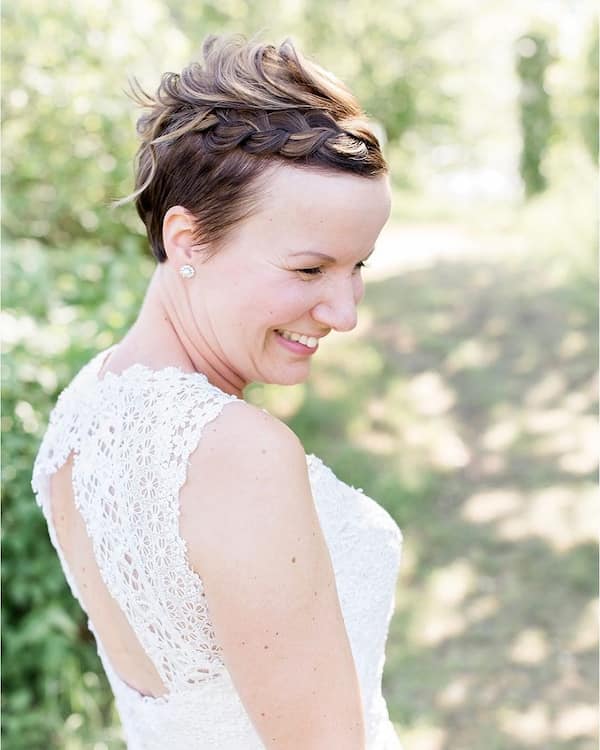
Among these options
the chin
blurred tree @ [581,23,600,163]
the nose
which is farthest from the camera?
blurred tree @ [581,23,600,163]

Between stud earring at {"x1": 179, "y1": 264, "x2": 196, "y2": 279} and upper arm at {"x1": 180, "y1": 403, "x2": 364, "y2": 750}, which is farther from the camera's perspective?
stud earring at {"x1": 179, "y1": 264, "x2": 196, "y2": 279}

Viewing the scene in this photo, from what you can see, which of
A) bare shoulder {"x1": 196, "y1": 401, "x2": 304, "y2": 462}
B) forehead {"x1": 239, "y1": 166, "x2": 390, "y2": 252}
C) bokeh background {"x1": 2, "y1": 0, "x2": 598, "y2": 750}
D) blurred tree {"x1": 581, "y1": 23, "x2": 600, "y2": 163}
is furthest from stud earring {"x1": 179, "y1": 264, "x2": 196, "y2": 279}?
blurred tree {"x1": 581, "y1": 23, "x2": 600, "y2": 163}

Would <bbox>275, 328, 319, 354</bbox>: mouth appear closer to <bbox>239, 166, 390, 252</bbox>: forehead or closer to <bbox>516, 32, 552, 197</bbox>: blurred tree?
<bbox>239, 166, 390, 252</bbox>: forehead

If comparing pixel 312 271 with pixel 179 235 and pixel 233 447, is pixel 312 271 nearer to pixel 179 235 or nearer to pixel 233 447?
pixel 179 235

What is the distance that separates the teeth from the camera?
4.65ft

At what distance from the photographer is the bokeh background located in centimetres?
324

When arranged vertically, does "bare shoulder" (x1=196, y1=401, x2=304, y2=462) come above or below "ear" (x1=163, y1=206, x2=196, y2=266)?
below

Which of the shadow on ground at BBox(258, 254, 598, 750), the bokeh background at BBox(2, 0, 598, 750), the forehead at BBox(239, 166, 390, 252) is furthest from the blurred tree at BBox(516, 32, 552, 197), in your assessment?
the forehead at BBox(239, 166, 390, 252)

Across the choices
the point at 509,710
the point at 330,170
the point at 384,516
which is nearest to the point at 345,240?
the point at 330,170

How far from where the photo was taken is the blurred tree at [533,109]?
15.0 m

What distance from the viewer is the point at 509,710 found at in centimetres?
405

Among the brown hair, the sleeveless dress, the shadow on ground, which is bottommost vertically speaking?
the shadow on ground

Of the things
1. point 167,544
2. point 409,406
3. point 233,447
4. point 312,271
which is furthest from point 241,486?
point 409,406

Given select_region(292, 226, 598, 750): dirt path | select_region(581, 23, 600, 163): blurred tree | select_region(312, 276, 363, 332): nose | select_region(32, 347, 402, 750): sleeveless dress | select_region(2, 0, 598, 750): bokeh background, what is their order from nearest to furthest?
select_region(32, 347, 402, 750): sleeveless dress, select_region(312, 276, 363, 332): nose, select_region(2, 0, 598, 750): bokeh background, select_region(292, 226, 598, 750): dirt path, select_region(581, 23, 600, 163): blurred tree
